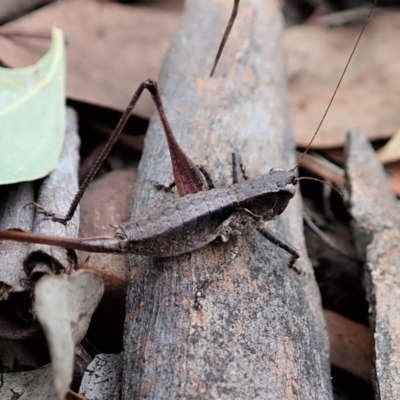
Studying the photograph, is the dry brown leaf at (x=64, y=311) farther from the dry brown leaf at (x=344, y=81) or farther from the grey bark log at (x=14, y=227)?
the dry brown leaf at (x=344, y=81)

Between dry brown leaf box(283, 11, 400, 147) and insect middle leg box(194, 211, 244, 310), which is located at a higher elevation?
dry brown leaf box(283, 11, 400, 147)

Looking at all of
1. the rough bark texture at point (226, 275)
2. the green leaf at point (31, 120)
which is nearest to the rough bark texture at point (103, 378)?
the rough bark texture at point (226, 275)

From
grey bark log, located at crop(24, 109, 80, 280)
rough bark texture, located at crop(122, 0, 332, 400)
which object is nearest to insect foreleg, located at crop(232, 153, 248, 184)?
rough bark texture, located at crop(122, 0, 332, 400)

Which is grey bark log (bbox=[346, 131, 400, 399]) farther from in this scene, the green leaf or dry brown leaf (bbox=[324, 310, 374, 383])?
the green leaf

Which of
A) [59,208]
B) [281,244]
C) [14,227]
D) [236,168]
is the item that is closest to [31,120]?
[59,208]

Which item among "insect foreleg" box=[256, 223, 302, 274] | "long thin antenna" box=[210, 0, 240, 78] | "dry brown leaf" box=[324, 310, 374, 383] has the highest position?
"long thin antenna" box=[210, 0, 240, 78]

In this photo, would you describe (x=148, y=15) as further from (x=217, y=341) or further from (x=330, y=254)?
(x=217, y=341)
